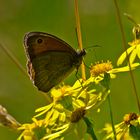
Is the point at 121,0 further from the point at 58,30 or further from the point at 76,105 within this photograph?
the point at 76,105

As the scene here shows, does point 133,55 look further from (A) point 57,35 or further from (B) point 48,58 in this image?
(A) point 57,35

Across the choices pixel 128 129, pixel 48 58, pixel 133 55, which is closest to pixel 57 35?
pixel 48 58

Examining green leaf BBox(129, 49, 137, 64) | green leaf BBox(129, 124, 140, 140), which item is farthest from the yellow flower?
green leaf BBox(129, 49, 137, 64)

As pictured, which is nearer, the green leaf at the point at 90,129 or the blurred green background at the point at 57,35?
the green leaf at the point at 90,129

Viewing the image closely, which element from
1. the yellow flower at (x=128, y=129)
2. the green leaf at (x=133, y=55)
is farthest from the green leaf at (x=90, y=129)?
the green leaf at (x=133, y=55)

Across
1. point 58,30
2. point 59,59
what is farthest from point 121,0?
point 59,59

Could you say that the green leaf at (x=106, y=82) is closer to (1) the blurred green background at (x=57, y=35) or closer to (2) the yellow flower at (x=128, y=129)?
(2) the yellow flower at (x=128, y=129)

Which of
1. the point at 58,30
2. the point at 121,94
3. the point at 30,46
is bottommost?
the point at 121,94
